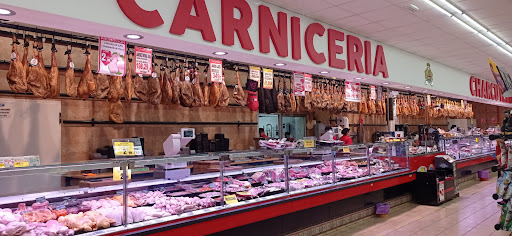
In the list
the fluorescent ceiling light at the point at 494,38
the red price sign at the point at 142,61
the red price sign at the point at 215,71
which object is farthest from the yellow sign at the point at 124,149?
the fluorescent ceiling light at the point at 494,38

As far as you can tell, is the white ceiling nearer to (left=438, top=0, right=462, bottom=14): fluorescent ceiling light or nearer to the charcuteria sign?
(left=438, top=0, right=462, bottom=14): fluorescent ceiling light

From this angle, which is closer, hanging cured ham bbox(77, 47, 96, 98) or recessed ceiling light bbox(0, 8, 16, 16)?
recessed ceiling light bbox(0, 8, 16, 16)

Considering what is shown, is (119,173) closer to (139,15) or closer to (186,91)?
(139,15)

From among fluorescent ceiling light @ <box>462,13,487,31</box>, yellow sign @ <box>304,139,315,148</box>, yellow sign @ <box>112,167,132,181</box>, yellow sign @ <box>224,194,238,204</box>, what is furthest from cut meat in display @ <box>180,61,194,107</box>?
fluorescent ceiling light @ <box>462,13,487,31</box>

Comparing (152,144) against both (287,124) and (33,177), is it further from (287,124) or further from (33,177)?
(287,124)

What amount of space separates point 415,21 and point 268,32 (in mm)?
3074

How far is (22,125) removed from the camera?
600cm

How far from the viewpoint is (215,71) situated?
5.59 m

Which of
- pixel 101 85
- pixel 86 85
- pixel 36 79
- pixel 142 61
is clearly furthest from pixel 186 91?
pixel 36 79

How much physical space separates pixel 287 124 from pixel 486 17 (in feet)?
21.0

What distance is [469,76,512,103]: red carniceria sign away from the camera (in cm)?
1370

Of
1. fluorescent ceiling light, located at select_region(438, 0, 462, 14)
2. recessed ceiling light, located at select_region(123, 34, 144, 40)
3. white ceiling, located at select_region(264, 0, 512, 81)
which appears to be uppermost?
fluorescent ceiling light, located at select_region(438, 0, 462, 14)

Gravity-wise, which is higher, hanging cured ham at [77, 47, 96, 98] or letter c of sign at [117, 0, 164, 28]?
letter c of sign at [117, 0, 164, 28]

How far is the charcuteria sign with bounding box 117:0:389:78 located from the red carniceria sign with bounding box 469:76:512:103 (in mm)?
7771
